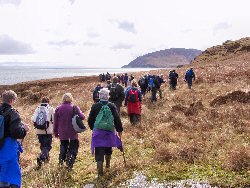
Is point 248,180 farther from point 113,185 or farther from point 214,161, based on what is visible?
point 113,185

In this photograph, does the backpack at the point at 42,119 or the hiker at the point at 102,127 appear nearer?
the hiker at the point at 102,127

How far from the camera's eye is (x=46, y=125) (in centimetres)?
529

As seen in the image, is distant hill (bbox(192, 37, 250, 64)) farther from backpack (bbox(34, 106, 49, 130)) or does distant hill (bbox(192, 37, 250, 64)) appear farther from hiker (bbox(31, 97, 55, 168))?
backpack (bbox(34, 106, 49, 130))

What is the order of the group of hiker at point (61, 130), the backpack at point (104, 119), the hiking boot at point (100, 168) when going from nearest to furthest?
the group of hiker at point (61, 130) → the backpack at point (104, 119) → the hiking boot at point (100, 168)

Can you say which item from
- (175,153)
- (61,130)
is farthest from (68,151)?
(175,153)

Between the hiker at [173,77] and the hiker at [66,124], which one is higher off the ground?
the hiker at [173,77]

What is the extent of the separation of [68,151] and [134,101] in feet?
13.2

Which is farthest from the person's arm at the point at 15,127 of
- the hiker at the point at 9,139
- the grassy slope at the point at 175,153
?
the grassy slope at the point at 175,153

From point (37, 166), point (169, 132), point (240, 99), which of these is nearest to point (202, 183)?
point (169, 132)

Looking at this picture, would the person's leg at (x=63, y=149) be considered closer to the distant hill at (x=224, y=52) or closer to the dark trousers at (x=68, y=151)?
the dark trousers at (x=68, y=151)

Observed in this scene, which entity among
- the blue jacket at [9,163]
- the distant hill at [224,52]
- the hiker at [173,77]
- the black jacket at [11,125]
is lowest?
the blue jacket at [9,163]

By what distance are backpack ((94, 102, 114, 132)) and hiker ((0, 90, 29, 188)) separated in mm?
1565

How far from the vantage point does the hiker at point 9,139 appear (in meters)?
3.24

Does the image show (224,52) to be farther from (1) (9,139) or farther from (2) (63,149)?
(1) (9,139)
